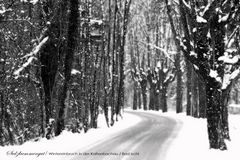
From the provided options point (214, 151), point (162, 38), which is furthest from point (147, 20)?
point (214, 151)

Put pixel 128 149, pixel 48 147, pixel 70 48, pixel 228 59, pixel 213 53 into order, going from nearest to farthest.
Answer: pixel 228 59 → pixel 213 53 → pixel 48 147 → pixel 128 149 → pixel 70 48

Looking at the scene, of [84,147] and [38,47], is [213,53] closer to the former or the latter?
[84,147]

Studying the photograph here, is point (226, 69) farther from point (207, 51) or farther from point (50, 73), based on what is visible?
point (50, 73)

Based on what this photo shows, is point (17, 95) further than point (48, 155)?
Yes

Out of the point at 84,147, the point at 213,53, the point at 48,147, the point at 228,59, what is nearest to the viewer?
the point at 228,59

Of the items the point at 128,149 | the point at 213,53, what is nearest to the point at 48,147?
the point at 128,149

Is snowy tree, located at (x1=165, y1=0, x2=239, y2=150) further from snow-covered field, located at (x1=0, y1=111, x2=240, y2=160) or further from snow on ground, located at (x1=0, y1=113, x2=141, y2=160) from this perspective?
snow on ground, located at (x1=0, y1=113, x2=141, y2=160)

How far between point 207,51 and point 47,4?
7.11 metres

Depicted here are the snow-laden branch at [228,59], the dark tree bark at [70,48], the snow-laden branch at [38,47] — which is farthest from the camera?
the dark tree bark at [70,48]

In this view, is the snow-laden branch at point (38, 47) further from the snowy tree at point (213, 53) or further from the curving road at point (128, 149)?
the snowy tree at point (213, 53)

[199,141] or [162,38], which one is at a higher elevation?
[162,38]

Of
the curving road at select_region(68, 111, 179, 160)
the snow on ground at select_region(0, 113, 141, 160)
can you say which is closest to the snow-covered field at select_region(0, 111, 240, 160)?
the snow on ground at select_region(0, 113, 141, 160)

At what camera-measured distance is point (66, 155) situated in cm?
1029

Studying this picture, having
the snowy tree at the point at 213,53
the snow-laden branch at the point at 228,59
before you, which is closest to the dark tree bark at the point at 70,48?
the snowy tree at the point at 213,53
